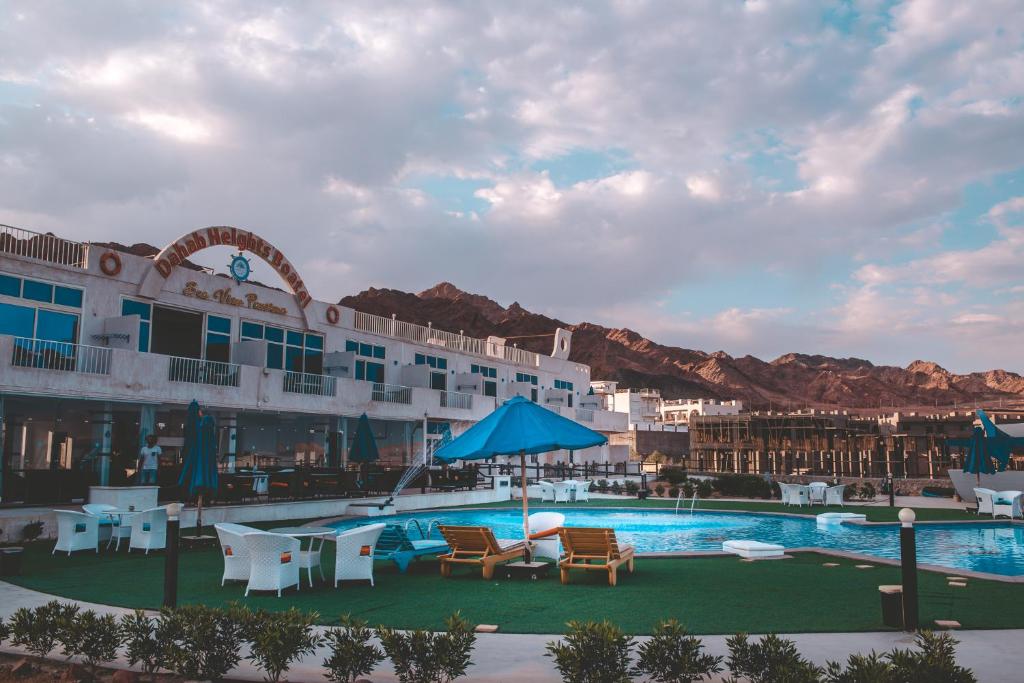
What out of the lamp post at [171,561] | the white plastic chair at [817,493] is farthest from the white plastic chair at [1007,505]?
the lamp post at [171,561]

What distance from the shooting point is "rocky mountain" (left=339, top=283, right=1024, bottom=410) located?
16638cm

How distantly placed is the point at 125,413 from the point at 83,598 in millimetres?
16397

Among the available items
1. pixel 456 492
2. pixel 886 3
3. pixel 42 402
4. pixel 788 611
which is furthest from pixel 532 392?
pixel 788 611

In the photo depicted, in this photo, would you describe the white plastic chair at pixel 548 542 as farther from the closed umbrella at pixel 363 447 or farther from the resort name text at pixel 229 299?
the resort name text at pixel 229 299

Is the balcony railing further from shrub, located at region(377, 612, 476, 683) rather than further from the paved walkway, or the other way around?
shrub, located at region(377, 612, 476, 683)

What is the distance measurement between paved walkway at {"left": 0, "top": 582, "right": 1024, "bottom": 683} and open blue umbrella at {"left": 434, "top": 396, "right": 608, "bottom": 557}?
3.52 metres

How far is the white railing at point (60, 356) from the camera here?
16.3 m

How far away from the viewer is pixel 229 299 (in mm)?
23094

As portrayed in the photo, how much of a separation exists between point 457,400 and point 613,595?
74.2 ft

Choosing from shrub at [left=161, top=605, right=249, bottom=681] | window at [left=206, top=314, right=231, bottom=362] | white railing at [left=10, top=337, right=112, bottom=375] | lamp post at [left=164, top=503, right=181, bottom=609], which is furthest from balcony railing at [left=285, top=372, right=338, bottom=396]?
shrub at [left=161, top=605, right=249, bottom=681]

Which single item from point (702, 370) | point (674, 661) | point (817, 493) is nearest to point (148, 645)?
point (674, 661)

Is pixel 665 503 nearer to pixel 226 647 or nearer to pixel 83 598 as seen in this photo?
pixel 83 598

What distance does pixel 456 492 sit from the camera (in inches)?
958

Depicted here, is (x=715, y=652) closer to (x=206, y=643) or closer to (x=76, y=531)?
(x=206, y=643)
